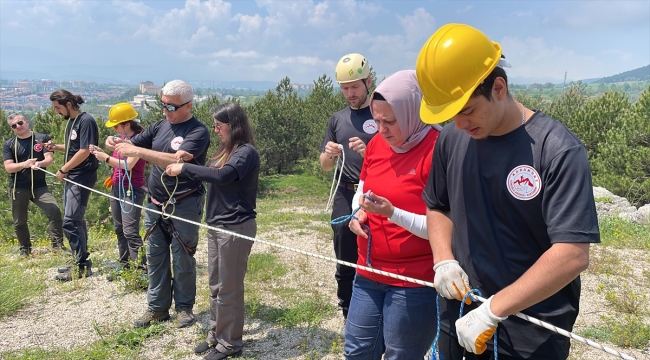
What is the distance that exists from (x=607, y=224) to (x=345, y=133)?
24.0 ft

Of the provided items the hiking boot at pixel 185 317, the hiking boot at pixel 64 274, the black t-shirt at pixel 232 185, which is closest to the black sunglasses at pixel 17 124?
the hiking boot at pixel 64 274

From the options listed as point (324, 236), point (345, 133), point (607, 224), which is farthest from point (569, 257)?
point (607, 224)

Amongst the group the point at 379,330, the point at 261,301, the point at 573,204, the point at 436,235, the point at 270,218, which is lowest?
the point at 270,218

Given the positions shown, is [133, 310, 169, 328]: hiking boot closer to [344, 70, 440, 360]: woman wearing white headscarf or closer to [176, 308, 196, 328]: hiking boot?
[176, 308, 196, 328]: hiking boot

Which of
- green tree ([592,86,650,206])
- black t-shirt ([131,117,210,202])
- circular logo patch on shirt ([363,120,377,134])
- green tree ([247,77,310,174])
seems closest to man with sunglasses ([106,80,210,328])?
black t-shirt ([131,117,210,202])

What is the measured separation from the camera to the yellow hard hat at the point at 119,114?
5.32 m

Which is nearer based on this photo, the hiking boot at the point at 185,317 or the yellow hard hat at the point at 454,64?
the yellow hard hat at the point at 454,64

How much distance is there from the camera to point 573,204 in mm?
1502

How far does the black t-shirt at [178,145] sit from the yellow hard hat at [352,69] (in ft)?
4.67

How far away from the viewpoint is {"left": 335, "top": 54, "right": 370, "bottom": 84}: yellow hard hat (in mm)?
3938

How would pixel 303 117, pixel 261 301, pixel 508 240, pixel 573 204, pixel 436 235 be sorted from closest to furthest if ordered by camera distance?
pixel 573 204 → pixel 508 240 → pixel 436 235 → pixel 261 301 → pixel 303 117

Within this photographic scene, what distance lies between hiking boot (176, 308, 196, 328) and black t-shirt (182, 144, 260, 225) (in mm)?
1347

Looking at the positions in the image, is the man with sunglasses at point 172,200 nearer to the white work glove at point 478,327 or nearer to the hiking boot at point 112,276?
the hiking boot at point 112,276

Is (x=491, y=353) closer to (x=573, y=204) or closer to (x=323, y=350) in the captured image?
(x=573, y=204)
